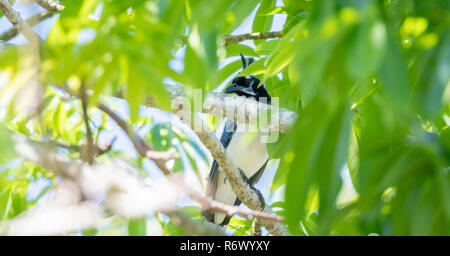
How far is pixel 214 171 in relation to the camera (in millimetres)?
4230

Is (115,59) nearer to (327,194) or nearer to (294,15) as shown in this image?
(327,194)

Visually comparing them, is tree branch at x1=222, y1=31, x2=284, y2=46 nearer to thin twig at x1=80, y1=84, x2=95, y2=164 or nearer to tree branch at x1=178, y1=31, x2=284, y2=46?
tree branch at x1=178, y1=31, x2=284, y2=46

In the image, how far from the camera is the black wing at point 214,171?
13.1ft

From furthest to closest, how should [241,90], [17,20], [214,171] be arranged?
[241,90] → [214,171] → [17,20]

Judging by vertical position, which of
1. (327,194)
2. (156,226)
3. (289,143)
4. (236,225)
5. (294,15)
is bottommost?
(236,225)

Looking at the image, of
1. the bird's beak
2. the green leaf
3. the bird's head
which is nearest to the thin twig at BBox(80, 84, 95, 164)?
the green leaf

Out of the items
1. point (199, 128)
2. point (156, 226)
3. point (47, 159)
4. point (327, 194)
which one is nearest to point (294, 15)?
point (199, 128)

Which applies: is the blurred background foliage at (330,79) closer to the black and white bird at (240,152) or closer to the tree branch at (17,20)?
the tree branch at (17,20)

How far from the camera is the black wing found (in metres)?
4.00

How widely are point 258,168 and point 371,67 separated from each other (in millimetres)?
3526

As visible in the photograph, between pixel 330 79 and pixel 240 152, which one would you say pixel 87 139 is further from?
pixel 240 152

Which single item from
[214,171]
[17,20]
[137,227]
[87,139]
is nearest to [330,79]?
[87,139]

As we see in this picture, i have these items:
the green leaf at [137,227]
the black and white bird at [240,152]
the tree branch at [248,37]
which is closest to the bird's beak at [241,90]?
the black and white bird at [240,152]

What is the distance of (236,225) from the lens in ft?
10.8
